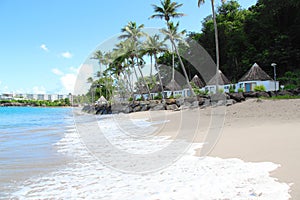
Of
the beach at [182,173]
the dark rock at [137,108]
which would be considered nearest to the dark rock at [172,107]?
the dark rock at [137,108]

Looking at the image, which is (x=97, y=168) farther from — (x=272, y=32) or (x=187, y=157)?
(x=272, y=32)

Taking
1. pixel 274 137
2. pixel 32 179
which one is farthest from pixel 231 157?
pixel 32 179

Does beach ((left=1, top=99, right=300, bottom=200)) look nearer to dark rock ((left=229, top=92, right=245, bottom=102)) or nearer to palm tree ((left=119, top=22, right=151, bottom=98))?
dark rock ((left=229, top=92, right=245, bottom=102))

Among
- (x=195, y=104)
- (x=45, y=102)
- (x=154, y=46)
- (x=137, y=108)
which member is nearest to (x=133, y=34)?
(x=154, y=46)

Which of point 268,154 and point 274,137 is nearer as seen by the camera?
point 268,154

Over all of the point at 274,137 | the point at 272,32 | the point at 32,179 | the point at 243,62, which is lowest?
the point at 32,179

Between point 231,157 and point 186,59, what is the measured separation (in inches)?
1718

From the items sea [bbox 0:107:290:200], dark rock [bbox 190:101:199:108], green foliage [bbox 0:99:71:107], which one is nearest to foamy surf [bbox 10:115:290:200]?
sea [bbox 0:107:290:200]

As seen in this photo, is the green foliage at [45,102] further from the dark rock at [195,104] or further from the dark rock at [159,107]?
the dark rock at [195,104]

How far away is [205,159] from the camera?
16.1 ft

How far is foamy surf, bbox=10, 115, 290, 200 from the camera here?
3160 millimetres

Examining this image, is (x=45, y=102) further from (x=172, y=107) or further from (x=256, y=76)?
(x=256, y=76)

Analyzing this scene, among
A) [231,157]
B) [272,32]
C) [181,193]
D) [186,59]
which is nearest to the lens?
[181,193]

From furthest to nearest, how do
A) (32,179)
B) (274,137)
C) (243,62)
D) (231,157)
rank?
1. (243,62)
2. (274,137)
3. (231,157)
4. (32,179)
